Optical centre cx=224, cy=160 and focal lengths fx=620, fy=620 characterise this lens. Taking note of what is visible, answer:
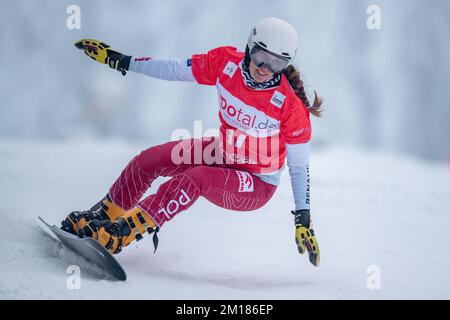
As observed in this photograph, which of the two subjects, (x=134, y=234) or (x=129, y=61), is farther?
(x=129, y=61)

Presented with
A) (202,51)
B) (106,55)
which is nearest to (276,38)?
(106,55)

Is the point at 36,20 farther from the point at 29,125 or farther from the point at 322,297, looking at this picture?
the point at 322,297

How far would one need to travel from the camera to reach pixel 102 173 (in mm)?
6738

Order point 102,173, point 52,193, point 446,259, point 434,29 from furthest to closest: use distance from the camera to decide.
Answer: point 434,29, point 102,173, point 52,193, point 446,259

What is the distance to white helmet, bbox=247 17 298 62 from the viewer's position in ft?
10.3

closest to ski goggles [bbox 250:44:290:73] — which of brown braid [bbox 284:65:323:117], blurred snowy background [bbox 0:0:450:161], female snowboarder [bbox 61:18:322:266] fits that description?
female snowboarder [bbox 61:18:322:266]

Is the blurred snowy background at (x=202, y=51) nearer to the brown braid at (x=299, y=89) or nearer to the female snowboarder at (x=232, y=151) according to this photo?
the female snowboarder at (x=232, y=151)

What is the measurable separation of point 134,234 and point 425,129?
45.5 ft

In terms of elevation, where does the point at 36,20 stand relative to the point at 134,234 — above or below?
above

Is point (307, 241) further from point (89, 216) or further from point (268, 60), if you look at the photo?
point (89, 216)

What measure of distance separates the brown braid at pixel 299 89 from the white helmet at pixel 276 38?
179mm

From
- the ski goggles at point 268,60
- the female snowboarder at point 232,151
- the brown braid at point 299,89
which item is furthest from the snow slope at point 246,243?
the ski goggles at point 268,60

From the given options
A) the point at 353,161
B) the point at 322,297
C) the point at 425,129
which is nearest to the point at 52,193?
the point at 322,297

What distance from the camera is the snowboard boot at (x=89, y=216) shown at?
3.25 m
